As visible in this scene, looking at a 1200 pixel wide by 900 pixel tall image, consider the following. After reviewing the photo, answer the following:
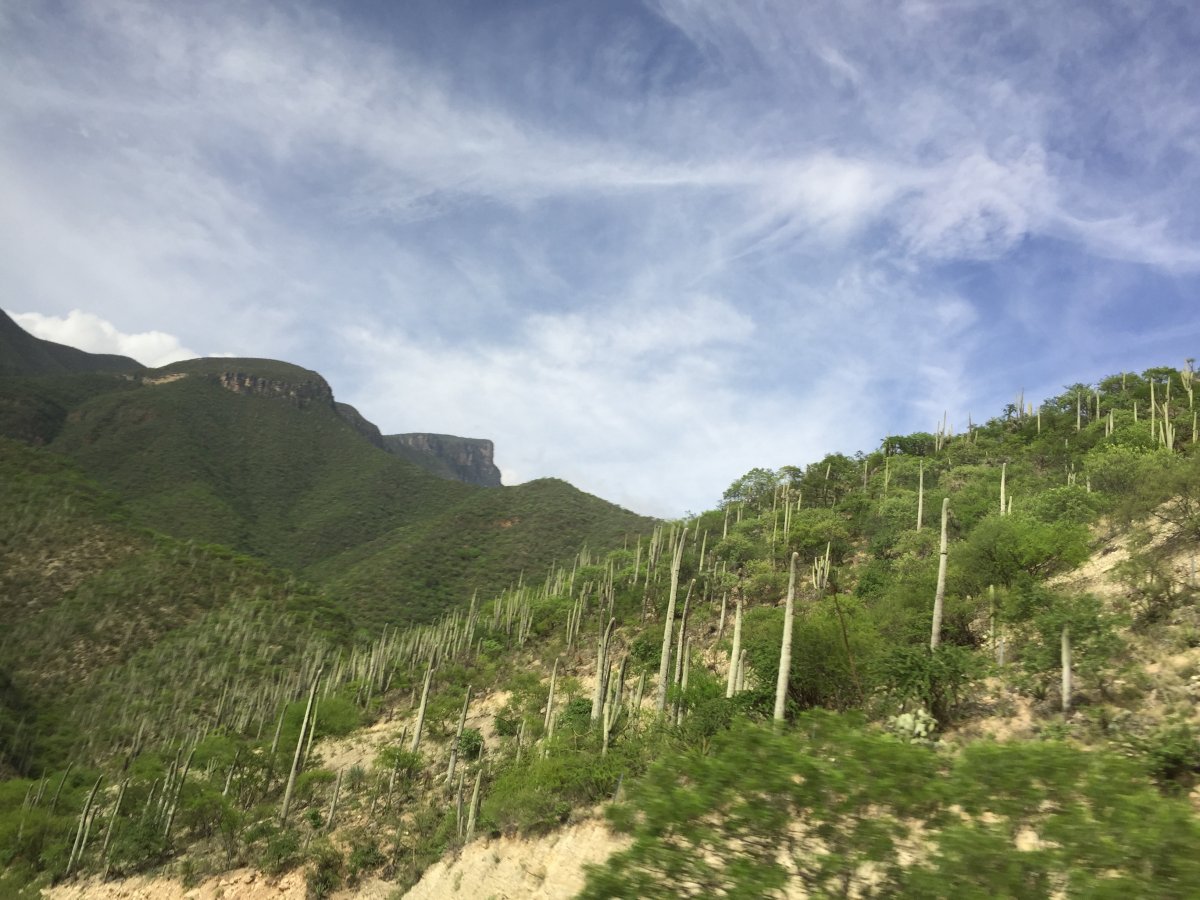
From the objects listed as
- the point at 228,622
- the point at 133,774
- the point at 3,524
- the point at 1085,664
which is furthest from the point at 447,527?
the point at 1085,664

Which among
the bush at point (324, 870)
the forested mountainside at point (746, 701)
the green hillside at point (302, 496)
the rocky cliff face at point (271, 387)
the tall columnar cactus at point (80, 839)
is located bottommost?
the tall columnar cactus at point (80, 839)

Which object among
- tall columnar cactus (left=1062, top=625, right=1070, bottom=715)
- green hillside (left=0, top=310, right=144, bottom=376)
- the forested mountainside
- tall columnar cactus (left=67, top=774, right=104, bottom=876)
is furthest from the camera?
green hillside (left=0, top=310, right=144, bottom=376)

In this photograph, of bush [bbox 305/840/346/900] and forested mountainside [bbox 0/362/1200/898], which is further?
bush [bbox 305/840/346/900]

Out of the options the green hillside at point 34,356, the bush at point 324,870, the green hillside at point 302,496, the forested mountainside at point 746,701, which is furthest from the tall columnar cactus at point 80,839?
the green hillside at point 34,356

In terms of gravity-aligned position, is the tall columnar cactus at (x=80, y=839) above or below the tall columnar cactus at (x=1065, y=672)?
below

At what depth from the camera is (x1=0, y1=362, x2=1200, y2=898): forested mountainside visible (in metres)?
6.70

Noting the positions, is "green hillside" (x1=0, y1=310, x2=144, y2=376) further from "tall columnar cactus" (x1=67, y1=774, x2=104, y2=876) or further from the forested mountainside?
"tall columnar cactus" (x1=67, y1=774, x2=104, y2=876)

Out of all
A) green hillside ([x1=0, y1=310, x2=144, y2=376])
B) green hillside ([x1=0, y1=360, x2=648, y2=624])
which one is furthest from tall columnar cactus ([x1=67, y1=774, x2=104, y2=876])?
green hillside ([x1=0, y1=310, x2=144, y2=376])

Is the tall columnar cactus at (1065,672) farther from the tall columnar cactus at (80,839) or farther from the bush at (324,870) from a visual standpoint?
the tall columnar cactus at (80,839)

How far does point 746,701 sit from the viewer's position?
1858cm

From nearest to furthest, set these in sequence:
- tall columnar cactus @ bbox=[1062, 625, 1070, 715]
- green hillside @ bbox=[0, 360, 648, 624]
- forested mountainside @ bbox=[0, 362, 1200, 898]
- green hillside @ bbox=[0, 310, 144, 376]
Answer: forested mountainside @ bbox=[0, 362, 1200, 898] < tall columnar cactus @ bbox=[1062, 625, 1070, 715] < green hillside @ bbox=[0, 360, 648, 624] < green hillside @ bbox=[0, 310, 144, 376]

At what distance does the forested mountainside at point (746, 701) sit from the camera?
6.70 metres

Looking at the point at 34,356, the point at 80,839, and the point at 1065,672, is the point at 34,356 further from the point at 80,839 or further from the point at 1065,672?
the point at 1065,672

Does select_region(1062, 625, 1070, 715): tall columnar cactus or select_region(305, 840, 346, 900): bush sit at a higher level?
select_region(1062, 625, 1070, 715): tall columnar cactus
